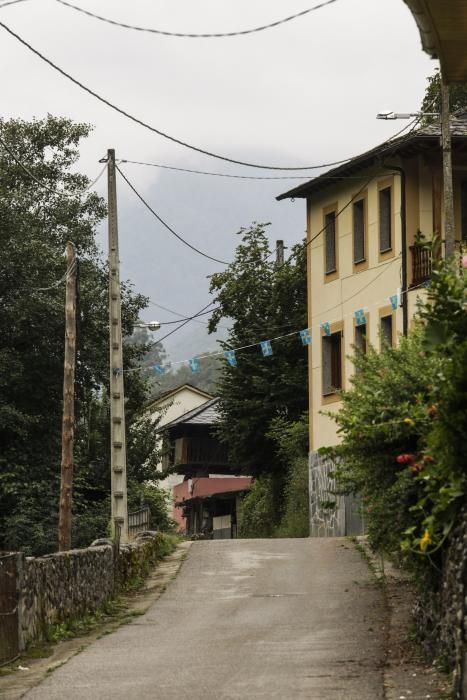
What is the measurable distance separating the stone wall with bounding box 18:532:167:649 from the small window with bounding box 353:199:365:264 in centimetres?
1514

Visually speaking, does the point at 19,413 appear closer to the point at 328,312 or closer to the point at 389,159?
the point at 328,312

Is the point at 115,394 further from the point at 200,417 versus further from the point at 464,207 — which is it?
the point at 200,417

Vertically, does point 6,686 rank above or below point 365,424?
below

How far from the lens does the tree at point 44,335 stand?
4078 cm

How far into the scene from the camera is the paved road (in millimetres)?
13859

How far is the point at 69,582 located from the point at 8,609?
3663 millimetres

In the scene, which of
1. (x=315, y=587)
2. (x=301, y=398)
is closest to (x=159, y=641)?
(x=315, y=587)

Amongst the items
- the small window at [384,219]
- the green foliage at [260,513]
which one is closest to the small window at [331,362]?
the small window at [384,219]

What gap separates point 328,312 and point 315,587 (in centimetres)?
1857

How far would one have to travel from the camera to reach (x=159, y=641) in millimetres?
18109

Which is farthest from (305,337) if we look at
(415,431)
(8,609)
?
(415,431)

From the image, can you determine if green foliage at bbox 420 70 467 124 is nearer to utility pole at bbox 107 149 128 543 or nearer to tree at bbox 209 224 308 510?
tree at bbox 209 224 308 510

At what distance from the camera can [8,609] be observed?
17.3 meters

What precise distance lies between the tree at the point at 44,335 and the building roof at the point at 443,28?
26752 millimetres
